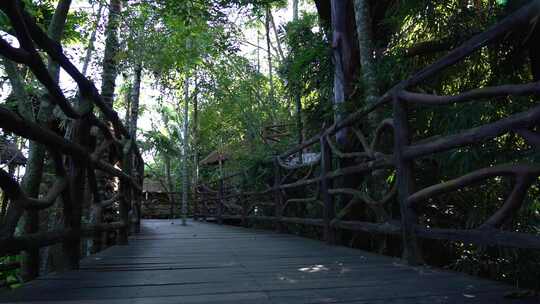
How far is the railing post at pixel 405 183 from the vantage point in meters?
2.54

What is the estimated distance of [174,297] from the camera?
1832 mm

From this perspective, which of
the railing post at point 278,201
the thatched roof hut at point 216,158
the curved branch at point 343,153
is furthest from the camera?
the thatched roof hut at point 216,158

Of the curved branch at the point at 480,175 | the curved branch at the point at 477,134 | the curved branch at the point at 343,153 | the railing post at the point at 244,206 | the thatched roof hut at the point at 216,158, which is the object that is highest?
the thatched roof hut at the point at 216,158

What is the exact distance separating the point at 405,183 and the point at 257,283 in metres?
1.09

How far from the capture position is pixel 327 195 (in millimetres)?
4277

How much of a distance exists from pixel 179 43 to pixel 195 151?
14.5 meters

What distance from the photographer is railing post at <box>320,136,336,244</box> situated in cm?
411

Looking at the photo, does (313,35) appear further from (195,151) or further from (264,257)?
(195,151)

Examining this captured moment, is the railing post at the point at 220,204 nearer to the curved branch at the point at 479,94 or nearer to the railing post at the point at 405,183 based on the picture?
the railing post at the point at 405,183

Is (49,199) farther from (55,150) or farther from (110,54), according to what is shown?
(110,54)

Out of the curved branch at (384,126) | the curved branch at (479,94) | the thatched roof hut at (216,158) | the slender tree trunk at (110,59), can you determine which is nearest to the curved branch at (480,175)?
the curved branch at (479,94)

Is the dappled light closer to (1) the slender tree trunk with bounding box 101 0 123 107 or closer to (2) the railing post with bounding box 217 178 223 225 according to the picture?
(1) the slender tree trunk with bounding box 101 0 123 107

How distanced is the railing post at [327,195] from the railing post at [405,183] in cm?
150

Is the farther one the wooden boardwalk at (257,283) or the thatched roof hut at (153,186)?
the thatched roof hut at (153,186)
